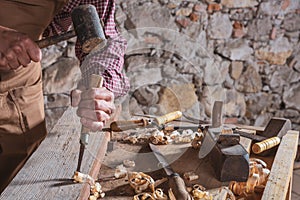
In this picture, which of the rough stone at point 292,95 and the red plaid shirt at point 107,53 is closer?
the red plaid shirt at point 107,53

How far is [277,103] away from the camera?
Answer: 3307mm

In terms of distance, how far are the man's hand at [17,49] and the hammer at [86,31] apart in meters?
0.05

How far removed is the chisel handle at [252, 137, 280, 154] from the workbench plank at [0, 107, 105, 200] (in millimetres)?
532

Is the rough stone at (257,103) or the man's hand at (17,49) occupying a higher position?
the man's hand at (17,49)

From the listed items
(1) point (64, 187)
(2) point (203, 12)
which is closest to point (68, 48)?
(2) point (203, 12)

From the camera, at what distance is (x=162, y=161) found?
4.74 ft

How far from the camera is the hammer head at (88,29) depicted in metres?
1.34

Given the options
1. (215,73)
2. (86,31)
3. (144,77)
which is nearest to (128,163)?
(86,31)

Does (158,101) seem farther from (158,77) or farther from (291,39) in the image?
(291,39)

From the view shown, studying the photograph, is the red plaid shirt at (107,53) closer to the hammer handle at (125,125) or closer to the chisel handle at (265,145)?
the hammer handle at (125,125)

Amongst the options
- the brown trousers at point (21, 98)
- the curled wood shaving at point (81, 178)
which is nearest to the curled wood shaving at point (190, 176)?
the curled wood shaving at point (81, 178)

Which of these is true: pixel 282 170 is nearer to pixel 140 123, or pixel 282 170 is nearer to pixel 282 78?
pixel 140 123

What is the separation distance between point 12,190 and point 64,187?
140mm

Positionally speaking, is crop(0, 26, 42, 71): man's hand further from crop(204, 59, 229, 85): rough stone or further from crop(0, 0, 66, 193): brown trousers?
crop(204, 59, 229, 85): rough stone
